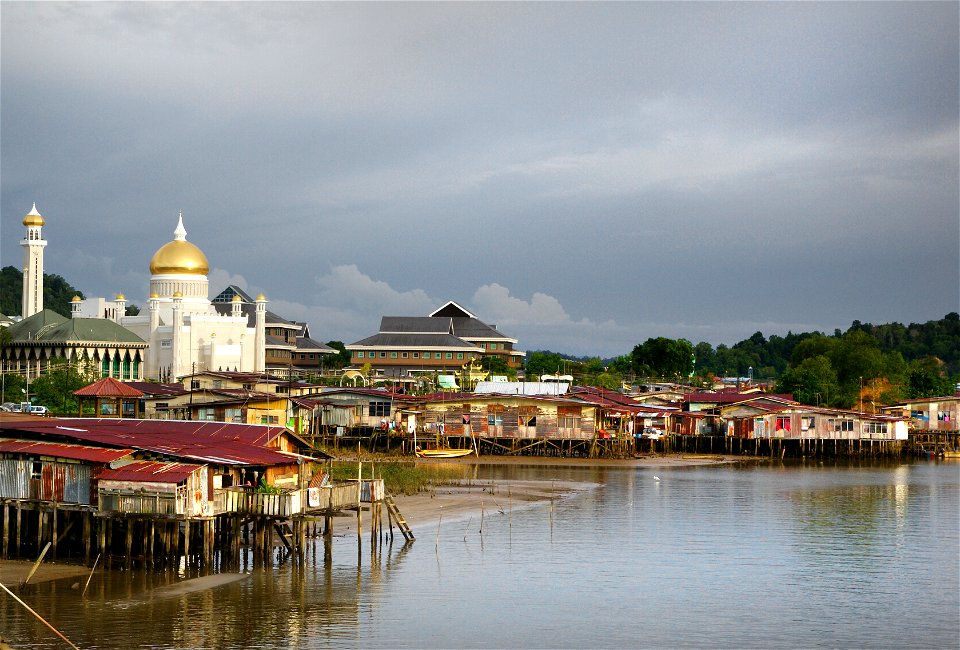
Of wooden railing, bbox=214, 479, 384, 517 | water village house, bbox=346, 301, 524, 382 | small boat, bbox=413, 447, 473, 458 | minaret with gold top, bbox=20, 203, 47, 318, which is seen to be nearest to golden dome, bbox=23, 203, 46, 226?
minaret with gold top, bbox=20, 203, 47, 318

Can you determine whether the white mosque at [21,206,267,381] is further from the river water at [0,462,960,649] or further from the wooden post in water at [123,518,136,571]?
the wooden post in water at [123,518,136,571]

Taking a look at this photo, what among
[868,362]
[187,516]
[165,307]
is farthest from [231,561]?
[868,362]

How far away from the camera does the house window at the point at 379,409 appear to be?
8344cm

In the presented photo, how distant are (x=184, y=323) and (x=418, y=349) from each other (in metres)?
33.0

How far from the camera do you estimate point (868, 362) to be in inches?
5044

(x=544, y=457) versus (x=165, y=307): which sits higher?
(x=165, y=307)

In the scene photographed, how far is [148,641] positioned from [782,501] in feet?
120

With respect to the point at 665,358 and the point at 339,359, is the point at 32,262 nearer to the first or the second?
the point at 339,359

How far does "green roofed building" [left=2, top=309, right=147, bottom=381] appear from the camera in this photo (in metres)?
116

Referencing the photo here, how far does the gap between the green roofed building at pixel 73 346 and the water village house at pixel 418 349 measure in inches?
1120

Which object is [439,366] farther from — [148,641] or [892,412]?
[148,641]

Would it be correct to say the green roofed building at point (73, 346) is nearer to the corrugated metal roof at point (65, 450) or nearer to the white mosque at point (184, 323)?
the white mosque at point (184, 323)

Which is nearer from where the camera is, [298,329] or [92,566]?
[92,566]

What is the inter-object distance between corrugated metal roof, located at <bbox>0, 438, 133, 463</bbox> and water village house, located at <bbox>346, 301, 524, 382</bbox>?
3989 inches
